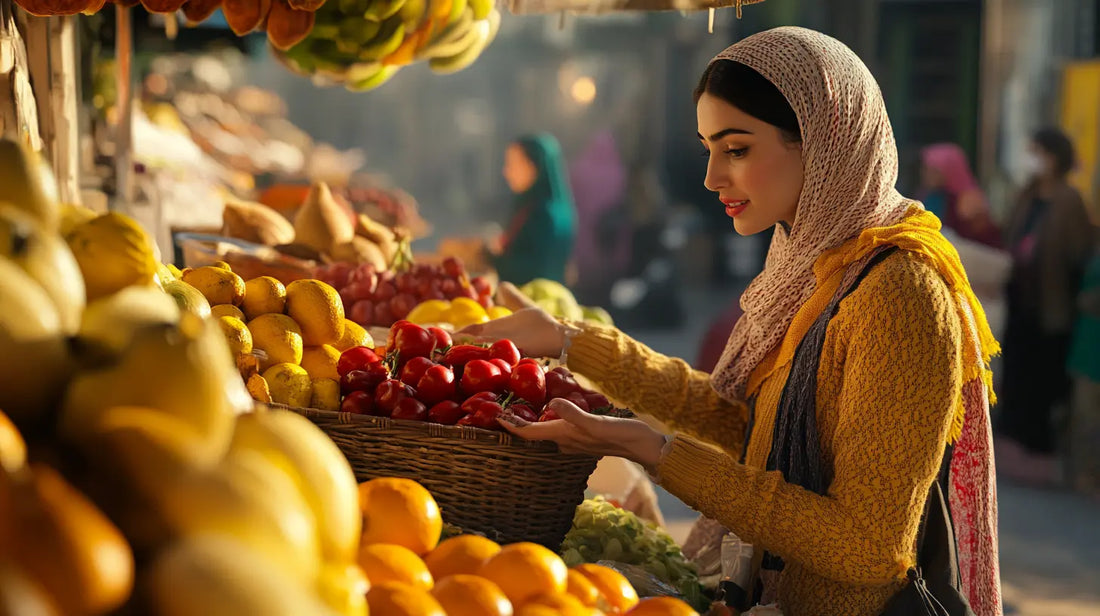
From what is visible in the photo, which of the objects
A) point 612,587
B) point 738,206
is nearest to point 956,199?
point 738,206

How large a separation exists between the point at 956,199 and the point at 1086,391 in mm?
1954

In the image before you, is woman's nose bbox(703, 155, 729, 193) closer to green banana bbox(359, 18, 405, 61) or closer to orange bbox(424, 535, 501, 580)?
orange bbox(424, 535, 501, 580)

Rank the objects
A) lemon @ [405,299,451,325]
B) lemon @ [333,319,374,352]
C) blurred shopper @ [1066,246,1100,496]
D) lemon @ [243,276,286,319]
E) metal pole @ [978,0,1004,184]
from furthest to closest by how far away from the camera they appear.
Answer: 1. metal pole @ [978,0,1004,184]
2. blurred shopper @ [1066,246,1100,496]
3. lemon @ [405,299,451,325]
4. lemon @ [333,319,374,352]
5. lemon @ [243,276,286,319]

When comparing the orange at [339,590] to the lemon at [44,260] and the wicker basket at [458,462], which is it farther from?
the wicker basket at [458,462]

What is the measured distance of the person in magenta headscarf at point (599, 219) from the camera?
12227mm

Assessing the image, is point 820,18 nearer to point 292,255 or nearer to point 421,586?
point 292,255

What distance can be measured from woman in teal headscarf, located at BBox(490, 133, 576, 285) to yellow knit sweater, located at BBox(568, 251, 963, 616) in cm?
506

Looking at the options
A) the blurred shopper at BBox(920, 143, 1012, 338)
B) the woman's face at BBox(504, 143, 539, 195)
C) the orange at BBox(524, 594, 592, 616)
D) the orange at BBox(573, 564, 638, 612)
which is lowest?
the blurred shopper at BBox(920, 143, 1012, 338)

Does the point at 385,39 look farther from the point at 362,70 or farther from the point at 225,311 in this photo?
the point at 225,311

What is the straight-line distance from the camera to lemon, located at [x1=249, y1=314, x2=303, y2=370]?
2.13 m

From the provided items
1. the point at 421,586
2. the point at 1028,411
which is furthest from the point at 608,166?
the point at 421,586

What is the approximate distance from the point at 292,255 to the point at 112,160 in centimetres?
91

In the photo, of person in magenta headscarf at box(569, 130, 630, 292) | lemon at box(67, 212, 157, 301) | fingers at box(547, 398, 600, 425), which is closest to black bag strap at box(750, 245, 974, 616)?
fingers at box(547, 398, 600, 425)

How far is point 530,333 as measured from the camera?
2.62 metres
